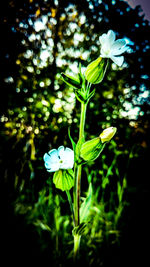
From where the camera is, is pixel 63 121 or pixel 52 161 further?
pixel 63 121

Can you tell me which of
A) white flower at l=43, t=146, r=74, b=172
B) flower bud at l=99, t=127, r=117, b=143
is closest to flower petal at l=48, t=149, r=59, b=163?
white flower at l=43, t=146, r=74, b=172

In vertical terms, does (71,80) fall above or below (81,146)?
above

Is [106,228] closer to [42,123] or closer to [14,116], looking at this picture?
[42,123]

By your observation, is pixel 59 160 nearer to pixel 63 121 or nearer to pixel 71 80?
pixel 71 80

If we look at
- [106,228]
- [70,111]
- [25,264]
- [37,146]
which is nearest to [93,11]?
[70,111]

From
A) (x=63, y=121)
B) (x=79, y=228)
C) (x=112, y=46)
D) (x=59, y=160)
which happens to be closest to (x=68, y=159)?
(x=59, y=160)

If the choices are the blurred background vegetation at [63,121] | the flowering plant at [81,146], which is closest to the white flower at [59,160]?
the flowering plant at [81,146]

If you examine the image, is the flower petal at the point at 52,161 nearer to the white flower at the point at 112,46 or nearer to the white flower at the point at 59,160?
the white flower at the point at 59,160
